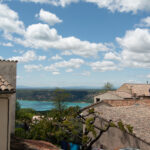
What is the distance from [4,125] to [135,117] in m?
13.4

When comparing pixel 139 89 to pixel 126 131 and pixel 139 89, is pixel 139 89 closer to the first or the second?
pixel 139 89

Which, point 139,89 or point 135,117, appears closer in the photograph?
point 135,117

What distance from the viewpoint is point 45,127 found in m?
16.4

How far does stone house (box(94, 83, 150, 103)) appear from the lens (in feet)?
104

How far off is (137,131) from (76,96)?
83.9m

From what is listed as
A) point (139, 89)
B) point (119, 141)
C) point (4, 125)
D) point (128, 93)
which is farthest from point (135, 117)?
point (139, 89)

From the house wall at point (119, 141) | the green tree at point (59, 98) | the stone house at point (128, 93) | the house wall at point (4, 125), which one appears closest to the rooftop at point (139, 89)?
the stone house at point (128, 93)

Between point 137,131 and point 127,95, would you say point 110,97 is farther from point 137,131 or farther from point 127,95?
point 137,131

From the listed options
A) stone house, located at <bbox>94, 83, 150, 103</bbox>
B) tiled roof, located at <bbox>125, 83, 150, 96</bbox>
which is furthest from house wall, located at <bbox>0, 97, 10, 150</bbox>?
tiled roof, located at <bbox>125, 83, 150, 96</bbox>

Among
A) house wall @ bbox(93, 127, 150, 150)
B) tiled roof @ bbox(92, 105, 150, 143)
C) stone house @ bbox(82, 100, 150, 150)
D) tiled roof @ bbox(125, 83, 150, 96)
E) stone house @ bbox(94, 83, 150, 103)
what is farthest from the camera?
tiled roof @ bbox(125, 83, 150, 96)

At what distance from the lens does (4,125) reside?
5.47 metres

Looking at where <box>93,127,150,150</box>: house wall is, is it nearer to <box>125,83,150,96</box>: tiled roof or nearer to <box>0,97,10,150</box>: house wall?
<box>0,97,10,150</box>: house wall

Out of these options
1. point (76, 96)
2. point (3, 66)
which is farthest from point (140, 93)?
point (76, 96)

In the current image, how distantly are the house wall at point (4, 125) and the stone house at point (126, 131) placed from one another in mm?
10271
